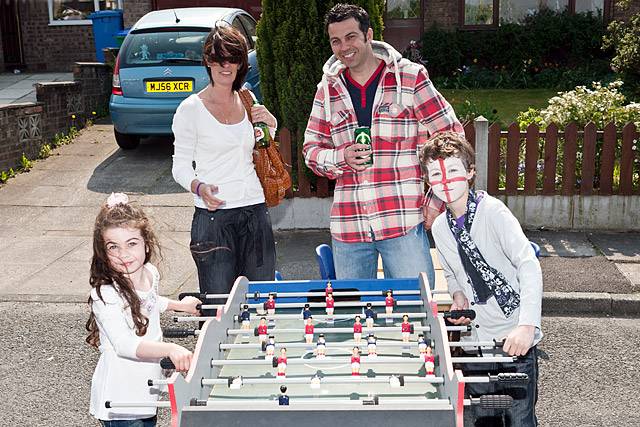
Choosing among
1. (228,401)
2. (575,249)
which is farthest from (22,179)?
(228,401)

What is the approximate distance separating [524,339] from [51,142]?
11029 mm

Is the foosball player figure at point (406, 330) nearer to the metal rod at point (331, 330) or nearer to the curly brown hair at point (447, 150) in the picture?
the metal rod at point (331, 330)

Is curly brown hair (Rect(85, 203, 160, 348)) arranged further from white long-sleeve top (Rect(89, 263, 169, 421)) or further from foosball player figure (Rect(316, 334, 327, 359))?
foosball player figure (Rect(316, 334, 327, 359))

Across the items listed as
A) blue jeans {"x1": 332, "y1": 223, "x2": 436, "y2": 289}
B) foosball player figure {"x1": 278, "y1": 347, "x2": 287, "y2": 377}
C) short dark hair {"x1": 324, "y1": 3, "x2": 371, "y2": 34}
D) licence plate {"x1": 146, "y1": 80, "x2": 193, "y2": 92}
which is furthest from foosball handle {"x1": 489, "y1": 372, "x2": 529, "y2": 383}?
licence plate {"x1": 146, "y1": 80, "x2": 193, "y2": 92}

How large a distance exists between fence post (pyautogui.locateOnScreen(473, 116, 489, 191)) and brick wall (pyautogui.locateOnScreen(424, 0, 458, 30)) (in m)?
10.5

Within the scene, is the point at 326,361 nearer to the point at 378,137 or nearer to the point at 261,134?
the point at 378,137

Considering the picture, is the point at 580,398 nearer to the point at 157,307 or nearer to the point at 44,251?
the point at 157,307

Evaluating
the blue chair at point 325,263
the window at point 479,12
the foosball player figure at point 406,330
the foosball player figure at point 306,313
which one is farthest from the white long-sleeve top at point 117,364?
the window at point 479,12

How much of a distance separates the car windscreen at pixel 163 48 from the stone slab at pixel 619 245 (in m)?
5.88

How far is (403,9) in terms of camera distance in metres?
19.1

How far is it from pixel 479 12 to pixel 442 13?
96 centimetres

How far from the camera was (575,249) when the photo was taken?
8.31 metres

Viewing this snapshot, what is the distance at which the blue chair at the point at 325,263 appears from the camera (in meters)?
4.95

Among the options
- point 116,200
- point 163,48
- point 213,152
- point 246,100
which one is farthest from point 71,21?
point 116,200
